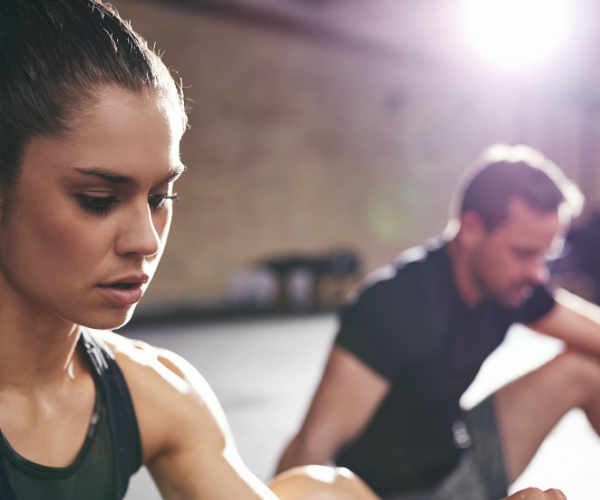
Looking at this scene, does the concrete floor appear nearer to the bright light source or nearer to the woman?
the woman

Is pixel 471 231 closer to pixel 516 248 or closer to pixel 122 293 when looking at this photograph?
pixel 516 248

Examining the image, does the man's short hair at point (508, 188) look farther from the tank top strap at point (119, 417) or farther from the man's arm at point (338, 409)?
the tank top strap at point (119, 417)

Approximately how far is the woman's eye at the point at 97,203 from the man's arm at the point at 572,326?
5.20ft

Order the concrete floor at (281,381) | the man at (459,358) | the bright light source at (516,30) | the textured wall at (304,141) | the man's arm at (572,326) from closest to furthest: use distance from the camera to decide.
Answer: the man at (459,358) < the man's arm at (572,326) < the concrete floor at (281,381) < the textured wall at (304,141) < the bright light source at (516,30)

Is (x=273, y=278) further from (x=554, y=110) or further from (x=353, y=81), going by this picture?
(x=554, y=110)

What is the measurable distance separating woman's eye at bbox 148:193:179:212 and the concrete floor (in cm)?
81

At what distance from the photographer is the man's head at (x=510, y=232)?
1.74 m

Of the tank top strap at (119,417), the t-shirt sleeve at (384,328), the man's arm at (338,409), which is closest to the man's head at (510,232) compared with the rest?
the t-shirt sleeve at (384,328)

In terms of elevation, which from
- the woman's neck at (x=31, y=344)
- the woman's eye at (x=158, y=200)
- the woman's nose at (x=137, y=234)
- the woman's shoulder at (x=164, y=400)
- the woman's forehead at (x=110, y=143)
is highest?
the woman's forehead at (x=110, y=143)

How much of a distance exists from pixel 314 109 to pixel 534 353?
5.13m

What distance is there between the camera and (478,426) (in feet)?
5.59

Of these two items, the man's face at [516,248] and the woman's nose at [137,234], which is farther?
the man's face at [516,248]

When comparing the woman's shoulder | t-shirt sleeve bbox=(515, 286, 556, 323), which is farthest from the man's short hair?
the woman's shoulder

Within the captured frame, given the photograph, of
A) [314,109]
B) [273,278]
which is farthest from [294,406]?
[314,109]
